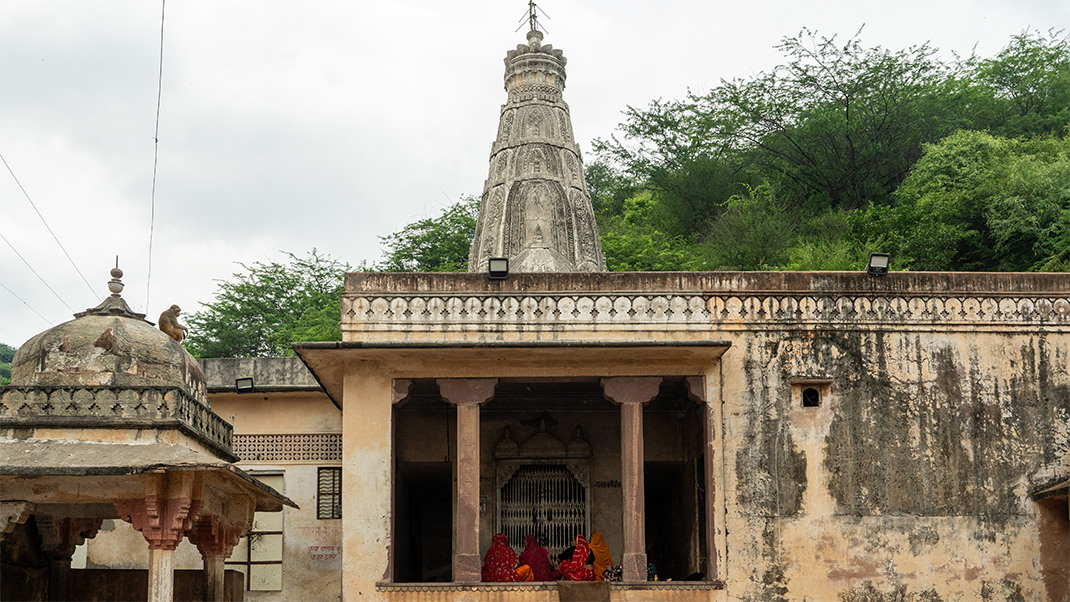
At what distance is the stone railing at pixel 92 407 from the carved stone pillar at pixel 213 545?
1.74m

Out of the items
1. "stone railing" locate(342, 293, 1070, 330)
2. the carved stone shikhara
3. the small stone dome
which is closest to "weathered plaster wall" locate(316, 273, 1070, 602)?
"stone railing" locate(342, 293, 1070, 330)

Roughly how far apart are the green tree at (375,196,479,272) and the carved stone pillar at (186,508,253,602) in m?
20.2

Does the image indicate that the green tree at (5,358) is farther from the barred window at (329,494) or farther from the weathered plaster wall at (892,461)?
the weathered plaster wall at (892,461)

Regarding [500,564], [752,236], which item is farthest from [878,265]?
[752,236]

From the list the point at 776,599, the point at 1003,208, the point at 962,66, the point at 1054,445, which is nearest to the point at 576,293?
the point at 776,599

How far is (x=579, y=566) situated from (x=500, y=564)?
0.96 meters

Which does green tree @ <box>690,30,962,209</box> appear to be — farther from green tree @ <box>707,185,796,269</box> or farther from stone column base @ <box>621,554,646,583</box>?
stone column base @ <box>621,554,646,583</box>

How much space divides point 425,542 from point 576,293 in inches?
236

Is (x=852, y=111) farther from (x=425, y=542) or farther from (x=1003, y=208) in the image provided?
(x=425, y=542)

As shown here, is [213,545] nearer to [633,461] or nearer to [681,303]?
[633,461]

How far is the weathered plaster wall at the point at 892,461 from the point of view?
13.1 meters

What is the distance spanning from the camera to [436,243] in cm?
3397

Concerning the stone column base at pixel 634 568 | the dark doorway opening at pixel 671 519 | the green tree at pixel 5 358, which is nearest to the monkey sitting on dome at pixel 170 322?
the stone column base at pixel 634 568

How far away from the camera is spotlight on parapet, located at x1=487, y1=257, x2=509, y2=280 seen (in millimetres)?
13641
